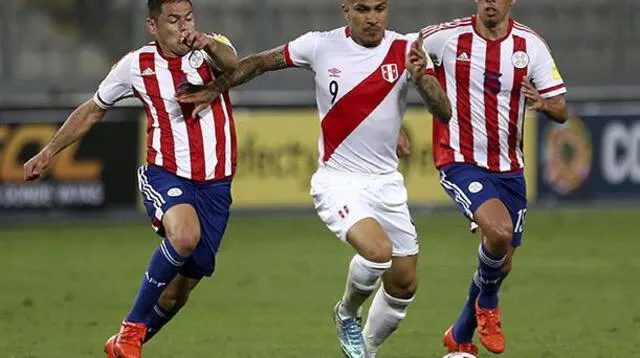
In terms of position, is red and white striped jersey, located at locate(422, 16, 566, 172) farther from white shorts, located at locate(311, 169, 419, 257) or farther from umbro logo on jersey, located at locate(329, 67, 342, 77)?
umbro logo on jersey, located at locate(329, 67, 342, 77)

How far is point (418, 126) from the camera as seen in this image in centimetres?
1730

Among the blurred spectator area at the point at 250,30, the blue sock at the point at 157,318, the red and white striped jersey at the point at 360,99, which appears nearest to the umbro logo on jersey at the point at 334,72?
the red and white striped jersey at the point at 360,99

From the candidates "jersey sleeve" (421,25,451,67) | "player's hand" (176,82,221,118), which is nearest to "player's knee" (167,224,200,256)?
"player's hand" (176,82,221,118)

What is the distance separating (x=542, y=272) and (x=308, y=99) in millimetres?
5058

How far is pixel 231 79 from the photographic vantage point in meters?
8.30

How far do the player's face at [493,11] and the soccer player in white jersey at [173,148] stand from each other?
5.18 ft

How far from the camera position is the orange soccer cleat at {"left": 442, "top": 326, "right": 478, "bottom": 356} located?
347 inches

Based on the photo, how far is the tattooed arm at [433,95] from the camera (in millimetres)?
7914

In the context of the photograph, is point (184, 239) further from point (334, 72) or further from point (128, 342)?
point (334, 72)

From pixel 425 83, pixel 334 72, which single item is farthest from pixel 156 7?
pixel 425 83

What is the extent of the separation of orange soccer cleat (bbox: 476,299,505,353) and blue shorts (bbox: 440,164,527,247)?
468mm

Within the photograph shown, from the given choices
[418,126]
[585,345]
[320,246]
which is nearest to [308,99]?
[418,126]

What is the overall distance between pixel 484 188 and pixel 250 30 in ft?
34.6

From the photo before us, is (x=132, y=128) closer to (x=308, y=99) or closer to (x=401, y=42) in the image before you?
(x=308, y=99)
